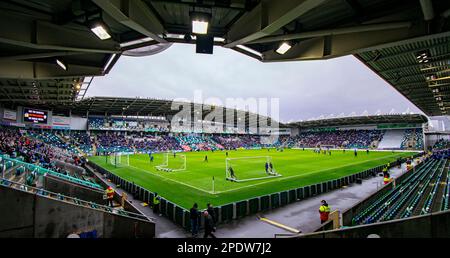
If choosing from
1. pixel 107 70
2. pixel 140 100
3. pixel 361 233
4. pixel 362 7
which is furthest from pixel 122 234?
pixel 140 100

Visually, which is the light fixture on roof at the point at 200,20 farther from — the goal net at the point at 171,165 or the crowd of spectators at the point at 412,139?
the crowd of spectators at the point at 412,139

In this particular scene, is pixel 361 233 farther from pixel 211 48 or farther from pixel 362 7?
pixel 211 48

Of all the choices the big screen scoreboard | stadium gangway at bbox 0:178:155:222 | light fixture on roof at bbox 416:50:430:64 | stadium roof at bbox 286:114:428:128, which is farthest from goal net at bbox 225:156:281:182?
stadium roof at bbox 286:114:428:128

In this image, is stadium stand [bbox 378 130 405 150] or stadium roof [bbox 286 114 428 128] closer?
stadium roof [bbox 286 114 428 128]

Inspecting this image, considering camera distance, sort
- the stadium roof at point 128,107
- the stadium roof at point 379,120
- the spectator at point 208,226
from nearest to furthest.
→ the spectator at point 208,226 → the stadium roof at point 128,107 → the stadium roof at point 379,120

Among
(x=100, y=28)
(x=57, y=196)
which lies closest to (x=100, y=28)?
(x=100, y=28)

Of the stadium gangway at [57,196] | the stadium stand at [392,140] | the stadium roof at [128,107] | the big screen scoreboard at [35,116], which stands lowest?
the stadium gangway at [57,196]

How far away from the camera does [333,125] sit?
80062 millimetres

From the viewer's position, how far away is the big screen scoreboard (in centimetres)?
4400

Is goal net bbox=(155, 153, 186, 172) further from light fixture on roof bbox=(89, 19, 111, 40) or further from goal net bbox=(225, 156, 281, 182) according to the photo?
light fixture on roof bbox=(89, 19, 111, 40)

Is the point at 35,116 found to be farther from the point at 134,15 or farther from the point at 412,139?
the point at 412,139

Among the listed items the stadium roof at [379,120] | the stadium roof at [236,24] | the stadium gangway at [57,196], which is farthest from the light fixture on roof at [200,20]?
the stadium roof at [379,120]

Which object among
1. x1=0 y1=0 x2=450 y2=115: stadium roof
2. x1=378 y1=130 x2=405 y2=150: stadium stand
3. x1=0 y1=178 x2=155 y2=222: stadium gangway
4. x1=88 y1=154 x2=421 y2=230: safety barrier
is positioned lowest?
x1=88 y1=154 x2=421 y2=230: safety barrier

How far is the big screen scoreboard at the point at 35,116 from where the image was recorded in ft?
144
